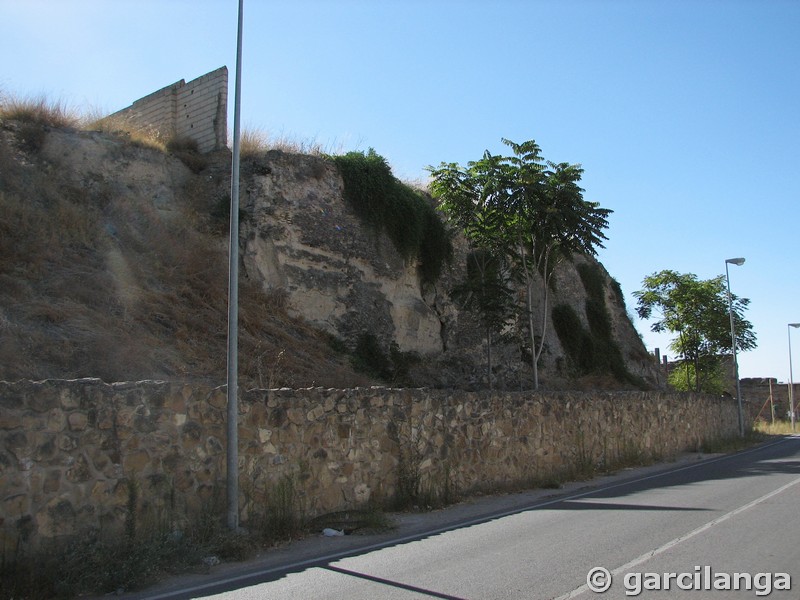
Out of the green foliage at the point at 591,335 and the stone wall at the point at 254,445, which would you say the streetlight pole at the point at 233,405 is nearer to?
the stone wall at the point at 254,445

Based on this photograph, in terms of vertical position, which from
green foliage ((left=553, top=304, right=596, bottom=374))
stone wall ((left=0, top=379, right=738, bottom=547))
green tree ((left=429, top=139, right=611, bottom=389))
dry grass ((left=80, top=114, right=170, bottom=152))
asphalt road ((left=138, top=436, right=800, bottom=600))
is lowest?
asphalt road ((left=138, top=436, right=800, bottom=600))

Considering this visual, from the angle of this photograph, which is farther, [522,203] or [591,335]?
[591,335]

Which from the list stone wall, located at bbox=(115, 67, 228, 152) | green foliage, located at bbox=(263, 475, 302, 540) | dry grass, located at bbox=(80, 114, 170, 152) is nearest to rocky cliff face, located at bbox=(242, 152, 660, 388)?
stone wall, located at bbox=(115, 67, 228, 152)

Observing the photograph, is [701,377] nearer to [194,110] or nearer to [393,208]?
[393,208]

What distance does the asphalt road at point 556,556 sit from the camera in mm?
6594

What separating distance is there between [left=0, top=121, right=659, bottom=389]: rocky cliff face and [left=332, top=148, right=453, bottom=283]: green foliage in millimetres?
433

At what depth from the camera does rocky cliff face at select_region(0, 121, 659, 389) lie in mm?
14281

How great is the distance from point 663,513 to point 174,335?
1084 centimetres

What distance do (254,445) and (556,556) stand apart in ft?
15.3

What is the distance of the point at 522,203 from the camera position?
20.8m

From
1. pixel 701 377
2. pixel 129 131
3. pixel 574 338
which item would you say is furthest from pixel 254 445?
pixel 701 377

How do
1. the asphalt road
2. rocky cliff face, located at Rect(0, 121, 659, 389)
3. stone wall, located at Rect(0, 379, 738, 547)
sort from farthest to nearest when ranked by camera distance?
rocky cliff face, located at Rect(0, 121, 659, 389) → stone wall, located at Rect(0, 379, 738, 547) → the asphalt road

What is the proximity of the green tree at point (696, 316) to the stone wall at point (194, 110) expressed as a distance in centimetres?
2392

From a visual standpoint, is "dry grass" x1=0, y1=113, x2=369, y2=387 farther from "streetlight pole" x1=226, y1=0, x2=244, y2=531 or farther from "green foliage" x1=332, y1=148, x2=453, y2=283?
"green foliage" x1=332, y1=148, x2=453, y2=283
